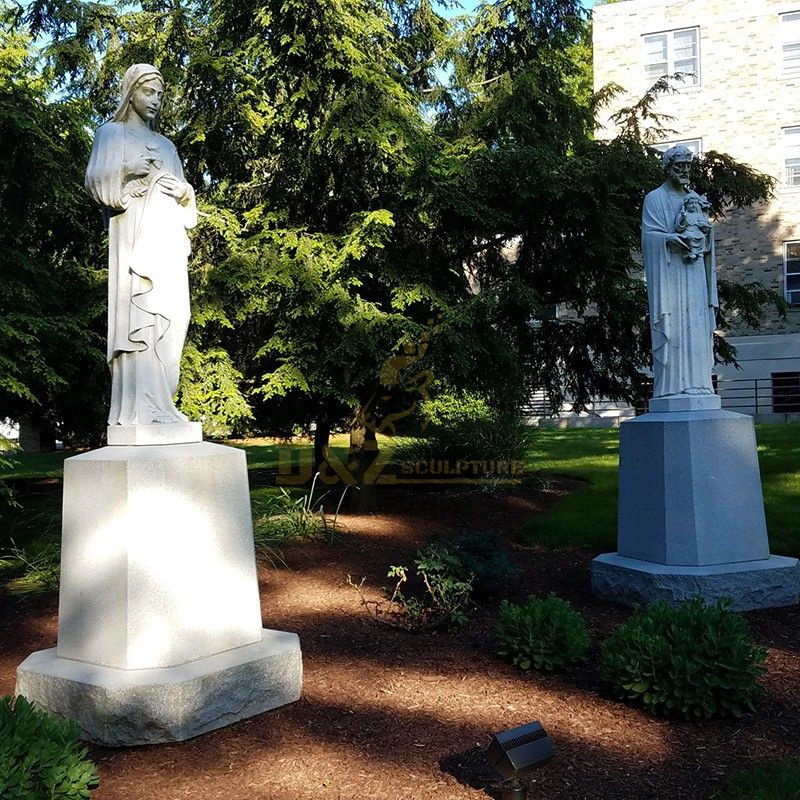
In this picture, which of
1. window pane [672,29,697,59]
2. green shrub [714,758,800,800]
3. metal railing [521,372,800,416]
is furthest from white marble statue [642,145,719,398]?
window pane [672,29,697,59]

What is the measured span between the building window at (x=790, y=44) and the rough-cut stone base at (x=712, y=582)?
21.8 m

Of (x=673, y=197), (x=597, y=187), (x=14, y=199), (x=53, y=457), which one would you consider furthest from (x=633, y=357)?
(x=53, y=457)

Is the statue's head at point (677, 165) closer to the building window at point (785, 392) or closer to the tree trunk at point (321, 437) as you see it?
the tree trunk at point (321, 437)

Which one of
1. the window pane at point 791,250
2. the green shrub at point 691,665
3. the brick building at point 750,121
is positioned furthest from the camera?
the window pane at point 791,250

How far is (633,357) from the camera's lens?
12.1m

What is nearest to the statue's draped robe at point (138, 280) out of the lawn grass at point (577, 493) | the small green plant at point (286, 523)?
the small green plant at point (286, 523)

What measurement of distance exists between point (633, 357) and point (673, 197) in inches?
188

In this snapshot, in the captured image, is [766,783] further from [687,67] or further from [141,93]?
[687,67]

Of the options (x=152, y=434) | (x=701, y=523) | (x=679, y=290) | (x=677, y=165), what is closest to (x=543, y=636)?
(x=701, y=523)

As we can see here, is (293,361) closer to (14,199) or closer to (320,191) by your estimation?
(320,191)

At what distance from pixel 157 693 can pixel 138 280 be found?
223 cm

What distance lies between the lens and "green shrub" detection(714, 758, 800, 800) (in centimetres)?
355

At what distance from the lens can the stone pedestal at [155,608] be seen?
4.19 meters

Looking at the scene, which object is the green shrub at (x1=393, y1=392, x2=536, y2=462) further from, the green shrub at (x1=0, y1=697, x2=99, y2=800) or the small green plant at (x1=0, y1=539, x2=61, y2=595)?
the green shrub at (x1=0, y1=697, x2=99, y2=800)
